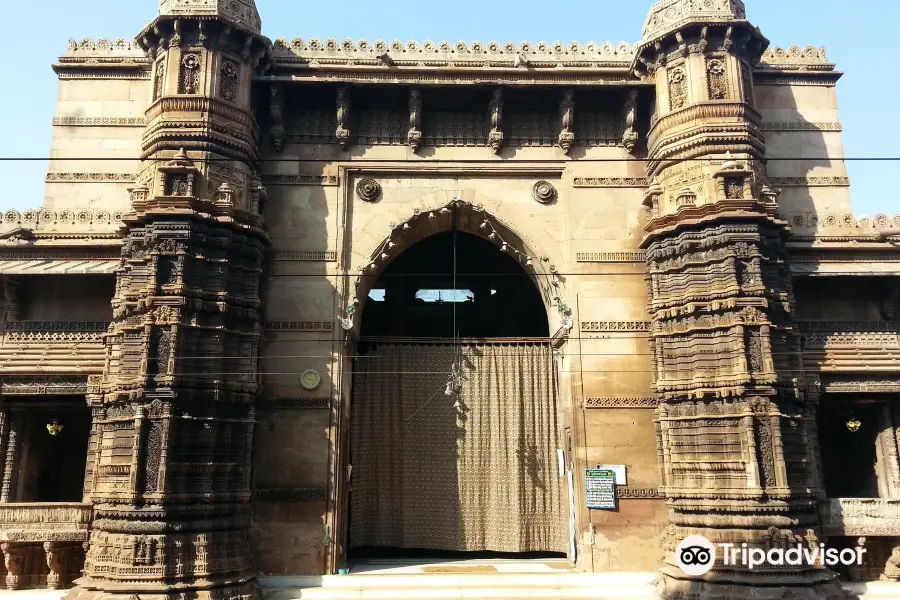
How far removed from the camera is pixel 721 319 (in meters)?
11.6

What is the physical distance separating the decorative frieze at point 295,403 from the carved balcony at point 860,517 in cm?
931

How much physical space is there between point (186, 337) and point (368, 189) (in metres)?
4.82

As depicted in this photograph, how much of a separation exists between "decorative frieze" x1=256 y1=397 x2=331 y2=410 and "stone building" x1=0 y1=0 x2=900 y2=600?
44 millimetres

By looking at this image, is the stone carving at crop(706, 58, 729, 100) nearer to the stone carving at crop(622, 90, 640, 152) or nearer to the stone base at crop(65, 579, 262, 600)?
the stone carving at crop(622, 90, 640, 152)

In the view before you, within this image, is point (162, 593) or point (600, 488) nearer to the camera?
point (162, 593)

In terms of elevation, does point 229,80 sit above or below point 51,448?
above

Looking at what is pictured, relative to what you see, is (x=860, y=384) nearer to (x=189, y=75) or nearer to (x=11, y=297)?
(x=189, y=75)

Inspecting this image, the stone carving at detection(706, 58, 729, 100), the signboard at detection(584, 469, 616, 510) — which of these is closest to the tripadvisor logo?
the signboard at detection(584, 469, 616, 510)

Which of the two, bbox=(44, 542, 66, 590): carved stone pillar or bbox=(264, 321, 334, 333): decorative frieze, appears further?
bbox=(264, 321, 334, 333): decorative frieze

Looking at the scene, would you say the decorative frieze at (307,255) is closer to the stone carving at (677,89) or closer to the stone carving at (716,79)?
the stone carving at (677,89)

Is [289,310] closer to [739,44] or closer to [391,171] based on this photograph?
[391,171]

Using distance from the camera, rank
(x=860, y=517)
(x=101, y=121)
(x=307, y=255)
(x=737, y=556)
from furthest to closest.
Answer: (x=101, y=121) → (x=307, y=255) → (x=860, y=517) → (x=737, y=556)

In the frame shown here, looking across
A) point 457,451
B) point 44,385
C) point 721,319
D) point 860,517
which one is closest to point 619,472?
point 721,319

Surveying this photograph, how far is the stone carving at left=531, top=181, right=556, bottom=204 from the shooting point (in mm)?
14000
